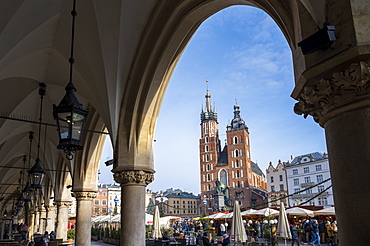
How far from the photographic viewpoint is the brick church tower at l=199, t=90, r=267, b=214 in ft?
269

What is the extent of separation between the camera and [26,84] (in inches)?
496

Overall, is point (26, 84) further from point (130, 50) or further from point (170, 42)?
point (170, 42)

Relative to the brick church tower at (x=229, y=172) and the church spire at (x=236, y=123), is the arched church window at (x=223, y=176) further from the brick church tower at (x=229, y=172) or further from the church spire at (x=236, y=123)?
the church spire at (x=236, y=123)

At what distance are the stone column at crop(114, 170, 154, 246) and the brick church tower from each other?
71.5m

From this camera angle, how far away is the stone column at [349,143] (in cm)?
257

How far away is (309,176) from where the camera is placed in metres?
54.0

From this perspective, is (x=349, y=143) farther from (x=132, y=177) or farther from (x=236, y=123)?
(x=236, y=123)

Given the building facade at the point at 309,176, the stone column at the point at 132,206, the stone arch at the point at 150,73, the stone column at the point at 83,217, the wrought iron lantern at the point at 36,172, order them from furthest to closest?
the building facade at the point at 309,176 → the stone column at the point at 83,217 → the wrought iron lantern at the point at 36,172 → the stone column at the point at 132,206 → the stone arch at the point at 150,73

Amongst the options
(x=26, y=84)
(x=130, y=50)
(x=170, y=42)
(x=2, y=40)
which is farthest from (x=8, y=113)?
(x=170, y=42)

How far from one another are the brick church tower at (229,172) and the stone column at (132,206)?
7155 cm

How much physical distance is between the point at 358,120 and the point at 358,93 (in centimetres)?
22

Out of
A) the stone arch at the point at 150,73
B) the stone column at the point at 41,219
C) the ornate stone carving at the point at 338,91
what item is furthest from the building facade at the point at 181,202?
the ornate stone carving at the point at 338,91

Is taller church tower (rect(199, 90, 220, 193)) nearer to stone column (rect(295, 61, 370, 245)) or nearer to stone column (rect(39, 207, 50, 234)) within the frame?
stone column (rect(39, 207, 50, 234))

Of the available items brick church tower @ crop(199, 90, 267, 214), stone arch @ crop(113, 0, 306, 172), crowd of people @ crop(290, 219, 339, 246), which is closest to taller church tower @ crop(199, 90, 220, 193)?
brick church tower @ crop(199, 90, 267, 214)
